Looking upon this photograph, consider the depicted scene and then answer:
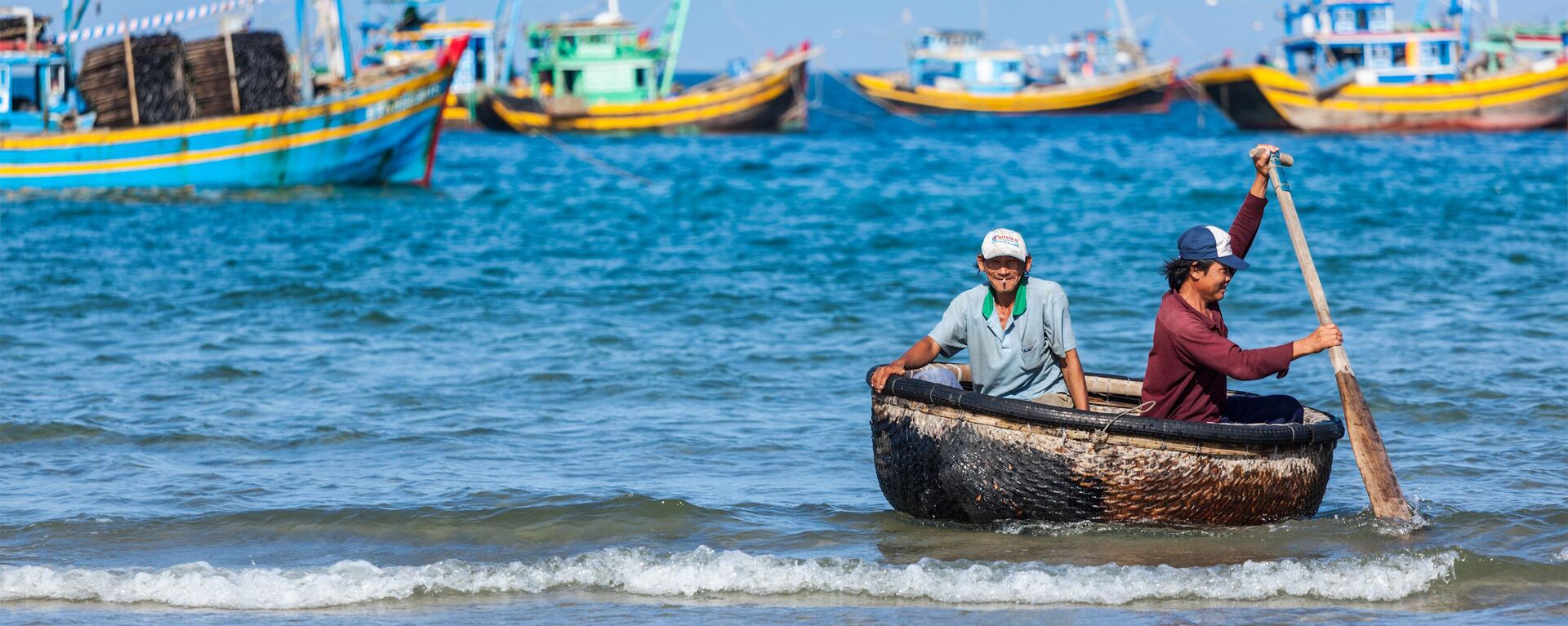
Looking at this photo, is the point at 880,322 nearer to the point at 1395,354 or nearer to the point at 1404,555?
the point at 1395,354

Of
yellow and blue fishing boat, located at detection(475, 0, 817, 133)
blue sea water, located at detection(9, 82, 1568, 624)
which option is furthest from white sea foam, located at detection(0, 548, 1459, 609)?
yellow and blue fishing boat, located at detection(475, 0, 817, 133)

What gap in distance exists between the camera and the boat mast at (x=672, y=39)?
52.0 meters

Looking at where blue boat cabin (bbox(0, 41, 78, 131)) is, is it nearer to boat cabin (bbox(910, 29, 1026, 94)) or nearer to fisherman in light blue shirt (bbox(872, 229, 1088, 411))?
fisherman in light blue shirt (bbox(872, 229, 1088, 411))

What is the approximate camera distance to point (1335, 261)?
17047 mm

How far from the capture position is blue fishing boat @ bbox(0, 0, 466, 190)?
25.1 meters

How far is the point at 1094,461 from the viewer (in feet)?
20.1

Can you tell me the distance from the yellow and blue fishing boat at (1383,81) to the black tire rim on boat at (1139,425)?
127ft

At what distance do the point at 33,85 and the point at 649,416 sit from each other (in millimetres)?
20598

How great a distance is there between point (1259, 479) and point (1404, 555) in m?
0.68

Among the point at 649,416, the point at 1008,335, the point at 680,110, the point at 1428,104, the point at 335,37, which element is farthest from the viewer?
the point at 680,110

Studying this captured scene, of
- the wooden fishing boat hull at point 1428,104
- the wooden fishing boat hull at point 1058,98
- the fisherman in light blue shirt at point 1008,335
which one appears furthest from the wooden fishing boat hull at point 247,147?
the wooden fishing boat hull at point 1058,98

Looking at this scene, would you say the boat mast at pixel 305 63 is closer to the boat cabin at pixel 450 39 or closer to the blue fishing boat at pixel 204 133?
the blue fishing boat at pixel 204 133

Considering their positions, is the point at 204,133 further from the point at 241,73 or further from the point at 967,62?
the point at 967,62

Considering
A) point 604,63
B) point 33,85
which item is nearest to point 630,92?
point 604,63
